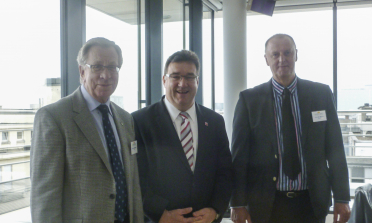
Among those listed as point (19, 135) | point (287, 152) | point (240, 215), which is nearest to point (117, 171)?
point (19, 135)

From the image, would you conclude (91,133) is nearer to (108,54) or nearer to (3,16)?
(108,54)

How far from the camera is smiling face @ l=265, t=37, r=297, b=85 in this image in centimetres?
216

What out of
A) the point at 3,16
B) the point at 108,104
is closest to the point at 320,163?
the point at 108,104

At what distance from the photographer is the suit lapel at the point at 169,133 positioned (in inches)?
76.3

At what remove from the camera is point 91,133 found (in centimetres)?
153

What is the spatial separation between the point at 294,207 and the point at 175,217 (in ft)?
2.63

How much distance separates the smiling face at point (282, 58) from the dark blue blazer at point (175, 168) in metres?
0.58

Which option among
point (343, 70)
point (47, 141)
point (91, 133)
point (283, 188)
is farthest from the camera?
point (343, 70)

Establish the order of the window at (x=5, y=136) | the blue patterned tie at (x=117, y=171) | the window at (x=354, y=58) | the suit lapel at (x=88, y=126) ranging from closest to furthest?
the suit lapel at (x=88, y=126)
the blue patterned tie at (x=117, y=171)
the window at (x=5, y=136)
the window at (x=354, y=58)

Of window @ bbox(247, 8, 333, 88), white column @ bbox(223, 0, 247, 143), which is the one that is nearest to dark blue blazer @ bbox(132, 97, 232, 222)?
white column @ bbox(223, 0, 247, 143)

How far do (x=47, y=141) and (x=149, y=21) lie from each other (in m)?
2.93

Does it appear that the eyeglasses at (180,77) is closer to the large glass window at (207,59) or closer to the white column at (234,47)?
the white column at (234,47)

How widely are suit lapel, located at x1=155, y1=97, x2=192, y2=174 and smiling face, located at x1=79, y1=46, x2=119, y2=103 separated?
458 mm

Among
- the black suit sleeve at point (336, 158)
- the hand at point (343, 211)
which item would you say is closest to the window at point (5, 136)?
the black suit sleeve at point (336, 158)
